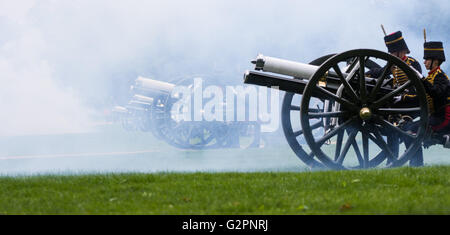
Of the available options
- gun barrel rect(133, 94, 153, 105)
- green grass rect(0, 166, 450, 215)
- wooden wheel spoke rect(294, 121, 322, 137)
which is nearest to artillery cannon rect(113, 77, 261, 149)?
gun barrel rect(133, 94, 153, 105)

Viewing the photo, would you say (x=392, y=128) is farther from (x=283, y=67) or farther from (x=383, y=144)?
(x=283, y=67)

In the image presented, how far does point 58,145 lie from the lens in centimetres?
1334

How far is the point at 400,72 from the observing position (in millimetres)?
5922

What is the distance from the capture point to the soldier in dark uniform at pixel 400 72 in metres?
5.82

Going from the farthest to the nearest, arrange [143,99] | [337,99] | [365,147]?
[143,99] < [365,147] < [337,99]

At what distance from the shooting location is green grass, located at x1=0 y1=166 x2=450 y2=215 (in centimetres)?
377

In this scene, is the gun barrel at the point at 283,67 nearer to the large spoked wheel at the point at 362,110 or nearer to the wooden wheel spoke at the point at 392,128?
the large spoked wheel at the point at 362,110

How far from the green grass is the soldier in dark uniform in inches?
26.5

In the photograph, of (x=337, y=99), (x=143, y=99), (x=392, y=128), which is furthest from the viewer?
(x=143, y=99)

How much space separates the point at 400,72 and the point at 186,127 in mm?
6592

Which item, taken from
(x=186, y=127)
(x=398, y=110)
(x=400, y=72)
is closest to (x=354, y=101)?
(x=398, y=110)

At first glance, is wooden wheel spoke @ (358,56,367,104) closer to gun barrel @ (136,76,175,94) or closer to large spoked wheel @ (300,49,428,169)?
large spoked wheel @ (300,49,428,169)
